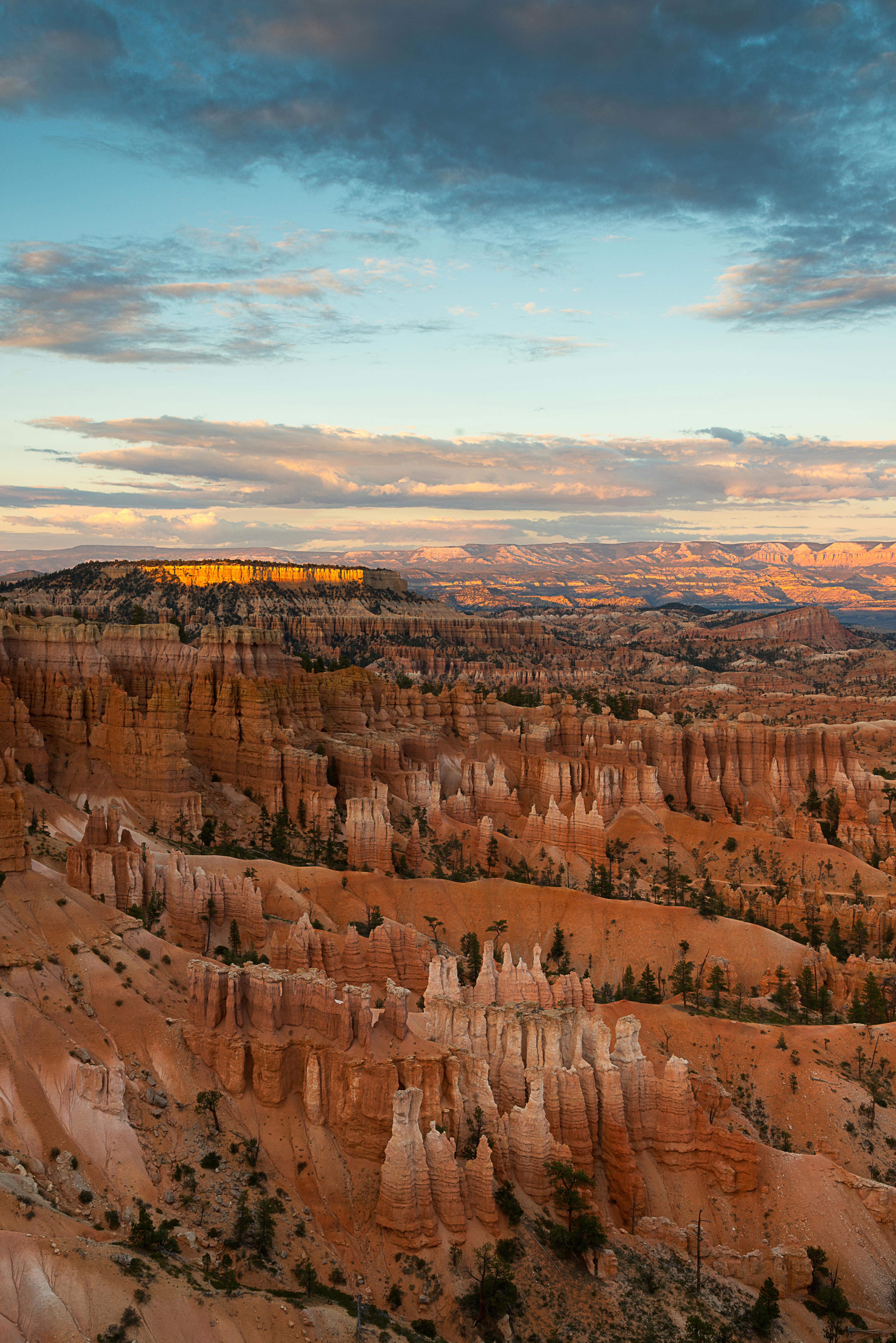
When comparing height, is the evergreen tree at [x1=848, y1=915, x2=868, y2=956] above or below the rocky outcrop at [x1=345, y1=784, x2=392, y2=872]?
below

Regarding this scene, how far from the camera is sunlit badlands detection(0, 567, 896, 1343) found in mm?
26703

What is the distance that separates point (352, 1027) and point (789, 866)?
44840 millimetres

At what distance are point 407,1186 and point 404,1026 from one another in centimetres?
588

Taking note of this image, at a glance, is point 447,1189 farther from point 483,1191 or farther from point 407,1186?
point 407,1186

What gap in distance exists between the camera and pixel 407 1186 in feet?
93.9

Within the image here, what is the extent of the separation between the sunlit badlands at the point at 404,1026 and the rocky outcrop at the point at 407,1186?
0.10m

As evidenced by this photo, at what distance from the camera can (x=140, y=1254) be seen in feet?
74.5

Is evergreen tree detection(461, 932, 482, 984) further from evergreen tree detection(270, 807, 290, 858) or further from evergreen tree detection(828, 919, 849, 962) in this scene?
evergreen tree detection(828, 919, 849, 962)

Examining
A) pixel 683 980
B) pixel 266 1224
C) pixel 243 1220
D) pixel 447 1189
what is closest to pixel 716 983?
pixel 683 980

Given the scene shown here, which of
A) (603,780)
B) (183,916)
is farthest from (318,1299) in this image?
(603,780)

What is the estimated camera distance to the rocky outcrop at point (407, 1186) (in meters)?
28.6

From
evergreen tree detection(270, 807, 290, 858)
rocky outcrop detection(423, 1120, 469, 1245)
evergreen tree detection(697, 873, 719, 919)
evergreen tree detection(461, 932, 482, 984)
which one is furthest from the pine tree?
rocky outcrop detection(423, 1120, 469, 1245)

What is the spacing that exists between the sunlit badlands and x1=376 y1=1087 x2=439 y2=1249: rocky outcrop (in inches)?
4.0

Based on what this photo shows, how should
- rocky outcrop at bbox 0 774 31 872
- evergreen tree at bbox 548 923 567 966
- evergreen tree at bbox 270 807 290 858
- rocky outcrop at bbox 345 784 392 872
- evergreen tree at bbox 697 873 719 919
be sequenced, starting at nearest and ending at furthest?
rocky outcrop at bbox 0 774 31 872
evergreen tree at bbox 548 923 567 966
evergreen tree at bbox 697 873 719 919
evergreen tree at bbox 270 807 290 858
rocky outcrop at bbox 345 784 392 872
